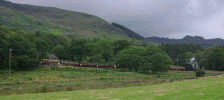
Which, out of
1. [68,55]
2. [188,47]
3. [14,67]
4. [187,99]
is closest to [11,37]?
[14,67]

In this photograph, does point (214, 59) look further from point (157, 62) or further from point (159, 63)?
point (157, 62)

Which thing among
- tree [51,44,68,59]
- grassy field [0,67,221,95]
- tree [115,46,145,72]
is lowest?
grassy field [0,67,221,95]

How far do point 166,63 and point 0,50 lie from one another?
55.7 m

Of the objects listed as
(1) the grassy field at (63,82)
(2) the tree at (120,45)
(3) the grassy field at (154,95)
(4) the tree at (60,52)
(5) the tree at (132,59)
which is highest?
(2) the tree at (120,45)

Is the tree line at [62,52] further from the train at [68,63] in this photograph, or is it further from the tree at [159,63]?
the train at [68,63]

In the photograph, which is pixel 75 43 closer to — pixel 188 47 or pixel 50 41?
pixel 50 41

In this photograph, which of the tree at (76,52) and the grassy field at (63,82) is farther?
the tree at (76,52)

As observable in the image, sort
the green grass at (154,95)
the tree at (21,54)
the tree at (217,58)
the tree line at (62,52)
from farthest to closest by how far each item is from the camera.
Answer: the tree at (217,58), the tree line at (62,52), the tree at (21,54), the green grass at (154,95)

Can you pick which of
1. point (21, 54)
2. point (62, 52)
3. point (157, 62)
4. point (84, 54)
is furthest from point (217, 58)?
point (21, 54)

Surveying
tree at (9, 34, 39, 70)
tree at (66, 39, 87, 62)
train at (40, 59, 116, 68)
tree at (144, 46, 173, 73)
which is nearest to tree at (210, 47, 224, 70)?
tree at (144, 46, 173, 73)

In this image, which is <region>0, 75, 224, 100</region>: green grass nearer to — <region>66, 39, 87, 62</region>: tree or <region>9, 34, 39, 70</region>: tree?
<region>9, 34, 39, 70</region>: tree

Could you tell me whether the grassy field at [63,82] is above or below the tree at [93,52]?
below

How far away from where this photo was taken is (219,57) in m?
86.4

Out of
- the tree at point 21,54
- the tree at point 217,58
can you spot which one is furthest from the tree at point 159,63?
the tree at point 21,54
